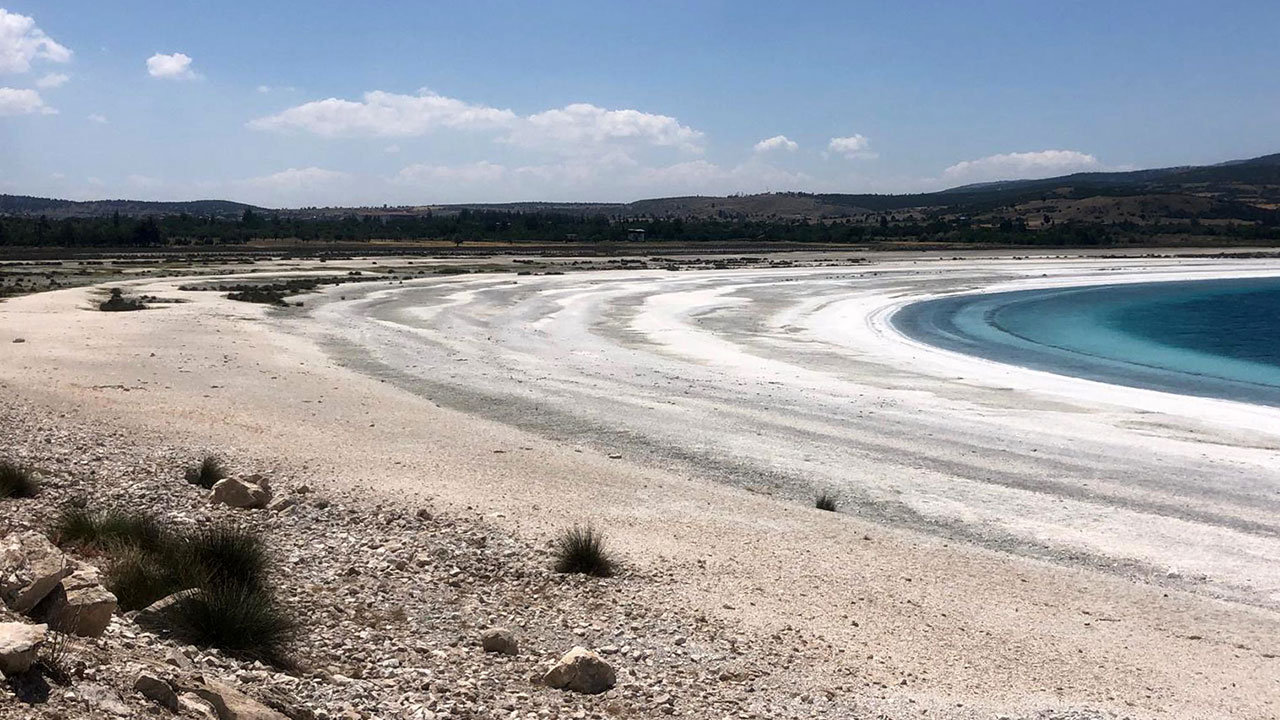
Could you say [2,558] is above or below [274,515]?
above

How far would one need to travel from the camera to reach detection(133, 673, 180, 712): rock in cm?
464

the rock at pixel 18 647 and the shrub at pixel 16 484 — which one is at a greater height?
the rock at pixel 18 647

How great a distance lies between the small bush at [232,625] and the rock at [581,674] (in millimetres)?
1548

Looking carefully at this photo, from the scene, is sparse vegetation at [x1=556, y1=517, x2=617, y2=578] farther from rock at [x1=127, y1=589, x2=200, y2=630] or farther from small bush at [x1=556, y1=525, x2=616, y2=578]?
rock at [x1=127, y1=589, x2=200, y2=630]

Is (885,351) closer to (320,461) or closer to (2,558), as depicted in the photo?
(320,461)

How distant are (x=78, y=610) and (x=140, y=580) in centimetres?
118

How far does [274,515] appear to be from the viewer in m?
9.12

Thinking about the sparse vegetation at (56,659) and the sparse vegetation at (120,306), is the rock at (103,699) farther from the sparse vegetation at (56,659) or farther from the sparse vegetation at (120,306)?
the sparse vegetation at (120,306)

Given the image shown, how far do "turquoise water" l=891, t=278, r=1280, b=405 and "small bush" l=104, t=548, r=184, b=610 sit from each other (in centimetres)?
2046

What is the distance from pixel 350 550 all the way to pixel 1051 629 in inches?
212

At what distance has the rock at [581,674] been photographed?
6.07 m

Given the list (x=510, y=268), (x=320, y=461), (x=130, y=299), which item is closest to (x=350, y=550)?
(x=320, y=461)

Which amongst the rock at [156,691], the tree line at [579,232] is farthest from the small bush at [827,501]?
the tree line at [579,232]

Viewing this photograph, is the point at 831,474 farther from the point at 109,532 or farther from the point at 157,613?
the point at 157,613
